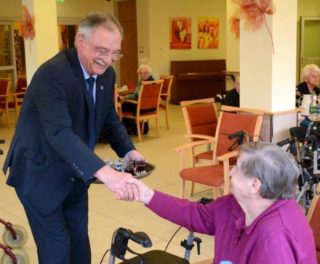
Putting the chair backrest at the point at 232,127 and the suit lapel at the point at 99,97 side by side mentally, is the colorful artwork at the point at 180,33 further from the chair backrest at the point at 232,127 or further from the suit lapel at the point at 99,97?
the suit lapel at the point at 99,97

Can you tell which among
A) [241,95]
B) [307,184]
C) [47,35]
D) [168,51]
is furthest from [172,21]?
[307,184]

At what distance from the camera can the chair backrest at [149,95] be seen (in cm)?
692

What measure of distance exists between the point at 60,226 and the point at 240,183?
911mm

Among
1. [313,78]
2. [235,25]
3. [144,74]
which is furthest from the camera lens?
[144,74]

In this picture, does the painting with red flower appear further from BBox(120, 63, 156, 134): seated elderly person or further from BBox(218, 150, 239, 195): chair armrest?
BBox(218, 150, 239, 195): chair armrest

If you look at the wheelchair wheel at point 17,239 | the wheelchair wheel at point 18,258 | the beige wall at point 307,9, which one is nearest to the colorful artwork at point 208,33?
the beige wall at point 307,9

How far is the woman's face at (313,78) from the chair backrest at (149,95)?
7.24 ft

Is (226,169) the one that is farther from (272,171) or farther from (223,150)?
(272,171)

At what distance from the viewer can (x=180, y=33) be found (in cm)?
1164

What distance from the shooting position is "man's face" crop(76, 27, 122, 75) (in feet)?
6.07

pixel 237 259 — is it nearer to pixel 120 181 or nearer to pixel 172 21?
pixel 120 181

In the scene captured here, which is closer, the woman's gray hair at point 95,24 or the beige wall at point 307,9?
the woman's gray hair at point 95,24

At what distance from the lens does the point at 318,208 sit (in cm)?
202

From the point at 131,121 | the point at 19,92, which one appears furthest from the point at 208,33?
the point at 131,121
